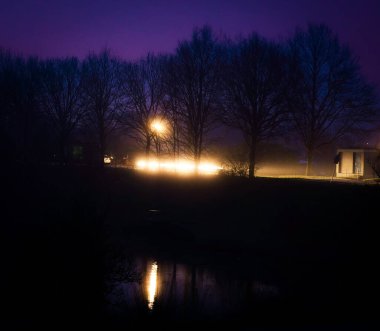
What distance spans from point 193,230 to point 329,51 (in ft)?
97.7

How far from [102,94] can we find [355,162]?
88.9ft

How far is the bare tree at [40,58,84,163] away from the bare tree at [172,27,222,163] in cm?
1475

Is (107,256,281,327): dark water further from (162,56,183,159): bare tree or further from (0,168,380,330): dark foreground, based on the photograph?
(162,56,183,159): bare tree

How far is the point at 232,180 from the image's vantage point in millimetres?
30609

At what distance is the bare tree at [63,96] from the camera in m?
50.2

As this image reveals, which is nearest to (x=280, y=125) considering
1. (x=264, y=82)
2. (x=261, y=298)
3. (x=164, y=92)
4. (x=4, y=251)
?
(x=264, y=82)

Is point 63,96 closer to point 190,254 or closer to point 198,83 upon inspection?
point 198,83

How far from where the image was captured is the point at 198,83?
40.1 meters

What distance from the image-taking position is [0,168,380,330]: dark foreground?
941cm

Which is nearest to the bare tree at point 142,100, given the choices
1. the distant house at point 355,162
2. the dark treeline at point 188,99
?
the dark treeline at point 188,99

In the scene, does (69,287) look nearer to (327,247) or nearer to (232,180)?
(327,247)

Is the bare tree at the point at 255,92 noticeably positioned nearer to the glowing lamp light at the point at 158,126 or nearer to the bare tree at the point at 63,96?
the glowing lamp light at the point at 158,126

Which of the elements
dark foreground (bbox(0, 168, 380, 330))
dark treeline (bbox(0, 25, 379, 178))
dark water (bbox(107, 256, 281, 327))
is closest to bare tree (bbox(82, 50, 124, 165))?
dark treeline (bbox(0, 25, 379, 178))

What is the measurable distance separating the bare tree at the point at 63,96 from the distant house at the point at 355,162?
28.3m
